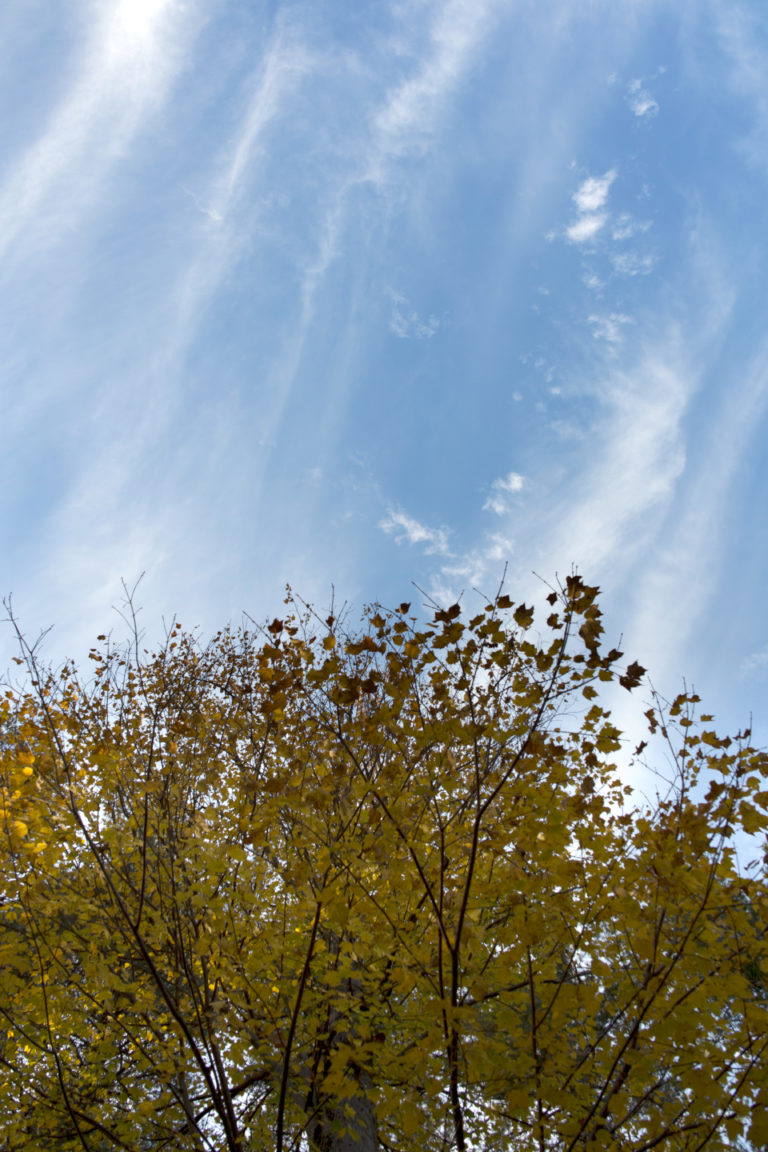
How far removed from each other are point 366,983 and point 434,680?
90.5 inches

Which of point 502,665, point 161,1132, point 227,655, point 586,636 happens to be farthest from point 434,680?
point 227,655

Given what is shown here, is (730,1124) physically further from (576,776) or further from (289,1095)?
(289,1095)

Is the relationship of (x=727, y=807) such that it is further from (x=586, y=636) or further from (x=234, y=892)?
(x=234, y=892)

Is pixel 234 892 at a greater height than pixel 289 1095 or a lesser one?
greater

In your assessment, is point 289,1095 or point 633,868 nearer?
point 633,868

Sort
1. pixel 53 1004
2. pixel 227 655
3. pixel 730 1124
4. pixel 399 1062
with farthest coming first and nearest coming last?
pixel 227 655 → pixel 53 1004 → pixel 399 1062 → pixel 730 1124

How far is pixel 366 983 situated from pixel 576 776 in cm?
209

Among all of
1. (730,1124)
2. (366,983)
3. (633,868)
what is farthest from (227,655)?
(730,1124)

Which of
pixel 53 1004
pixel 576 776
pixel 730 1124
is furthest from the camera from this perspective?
pixel 576 776

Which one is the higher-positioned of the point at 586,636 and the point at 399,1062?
the point at 586,636

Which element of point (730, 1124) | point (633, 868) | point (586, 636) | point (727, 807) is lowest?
point (730, 1124)

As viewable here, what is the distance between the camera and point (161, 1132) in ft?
15.1

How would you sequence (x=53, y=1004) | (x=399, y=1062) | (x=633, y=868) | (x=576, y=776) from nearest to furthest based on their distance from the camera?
(x=399, y=1062)
(x=633, y=868)
(x=53, y=1004)
(x=576, y=776)

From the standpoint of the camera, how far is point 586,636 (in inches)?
106
